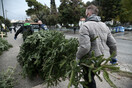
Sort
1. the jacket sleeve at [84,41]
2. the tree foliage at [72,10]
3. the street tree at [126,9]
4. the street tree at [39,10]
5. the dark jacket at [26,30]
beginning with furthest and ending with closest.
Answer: the street tree at [39,10]
the tree foliage at [72,10]
the street tree at [126,9]
the dark jacket at [26,30]
the jacket sleeve at [84,41]

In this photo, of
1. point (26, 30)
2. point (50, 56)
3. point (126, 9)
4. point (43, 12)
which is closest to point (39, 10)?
point (43, 12)

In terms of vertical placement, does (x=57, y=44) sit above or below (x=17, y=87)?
above

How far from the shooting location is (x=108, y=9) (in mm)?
20453

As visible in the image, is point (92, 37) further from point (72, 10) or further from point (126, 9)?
point (126, 9)

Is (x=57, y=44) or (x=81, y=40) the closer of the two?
(x=81, y=40)

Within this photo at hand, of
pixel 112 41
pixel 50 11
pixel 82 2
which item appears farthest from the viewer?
pixel 50 11

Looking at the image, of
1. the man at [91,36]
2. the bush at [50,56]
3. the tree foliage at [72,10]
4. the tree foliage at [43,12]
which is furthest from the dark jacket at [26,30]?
the tree foliage at [43,12]

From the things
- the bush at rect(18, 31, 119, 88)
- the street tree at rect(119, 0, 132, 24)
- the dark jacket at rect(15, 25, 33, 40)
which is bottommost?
the bush at rect(18, 31, 119, 88)

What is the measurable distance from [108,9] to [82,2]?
5692 millimetres

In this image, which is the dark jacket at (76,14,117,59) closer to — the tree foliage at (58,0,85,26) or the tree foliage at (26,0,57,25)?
the tree foliage at (58,0,85,26)

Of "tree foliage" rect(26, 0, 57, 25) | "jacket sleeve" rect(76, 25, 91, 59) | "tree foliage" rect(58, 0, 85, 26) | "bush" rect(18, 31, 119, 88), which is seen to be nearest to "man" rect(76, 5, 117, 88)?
"jacket sleeve" rect(76, 25, 91, 59)

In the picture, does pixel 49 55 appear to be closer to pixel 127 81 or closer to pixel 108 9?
pixel 127 81

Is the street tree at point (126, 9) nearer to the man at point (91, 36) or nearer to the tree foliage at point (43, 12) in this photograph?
the tree foliage at point (43, 12)

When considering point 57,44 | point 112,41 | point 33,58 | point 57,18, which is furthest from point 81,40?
point 57,18
